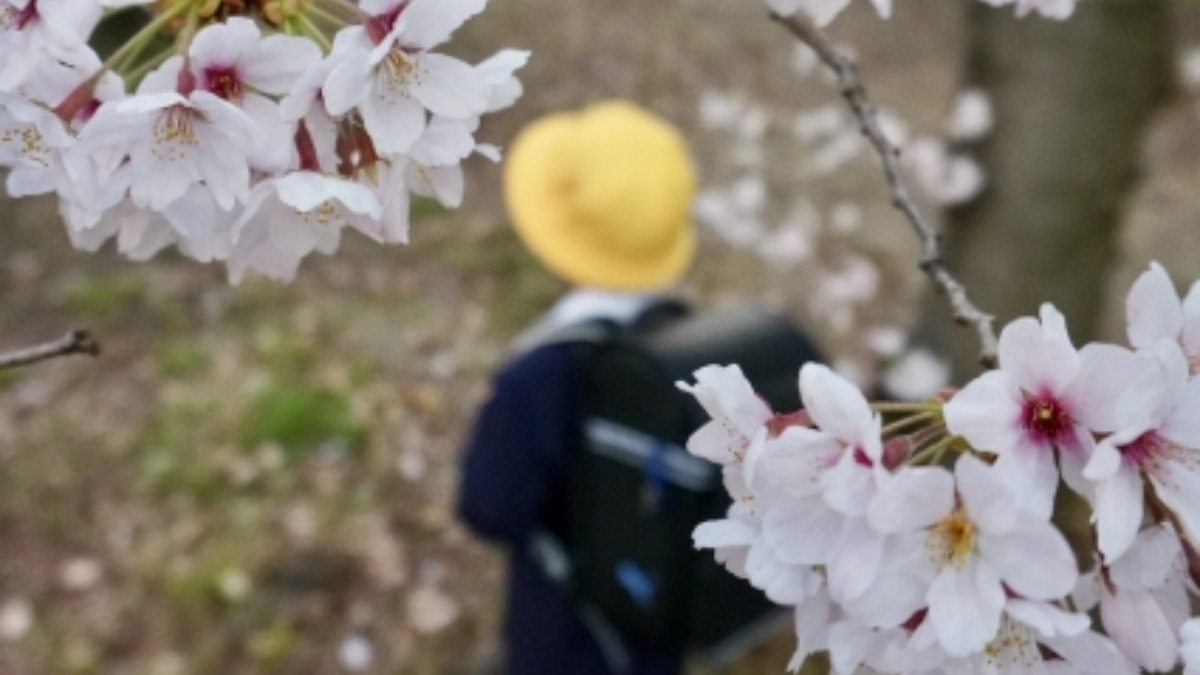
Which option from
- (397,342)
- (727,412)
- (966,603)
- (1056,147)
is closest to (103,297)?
(397,342)

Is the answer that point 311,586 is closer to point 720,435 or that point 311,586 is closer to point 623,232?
point 623,232

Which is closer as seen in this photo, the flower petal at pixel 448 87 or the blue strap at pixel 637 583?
the flower petal at pixel 448 87

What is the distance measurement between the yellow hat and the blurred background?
34.8 inches

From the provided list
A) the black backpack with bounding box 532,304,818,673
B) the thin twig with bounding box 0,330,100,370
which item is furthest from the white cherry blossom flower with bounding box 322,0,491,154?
the black backpack with bounding box 532,304,818,673

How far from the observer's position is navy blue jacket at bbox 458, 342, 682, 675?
264 centimetres

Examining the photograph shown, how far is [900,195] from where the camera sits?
1.06m

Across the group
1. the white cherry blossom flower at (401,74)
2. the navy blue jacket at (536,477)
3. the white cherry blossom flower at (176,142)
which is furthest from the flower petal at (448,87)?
the navy blue jacket at (536,477)

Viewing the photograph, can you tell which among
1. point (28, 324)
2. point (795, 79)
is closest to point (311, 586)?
point (28, 324)

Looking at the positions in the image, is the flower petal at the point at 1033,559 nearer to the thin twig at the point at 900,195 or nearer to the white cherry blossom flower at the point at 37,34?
the thin twig at the point at 900,195

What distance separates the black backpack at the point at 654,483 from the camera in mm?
2418

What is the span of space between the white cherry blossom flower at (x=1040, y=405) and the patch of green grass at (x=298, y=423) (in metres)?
3.57

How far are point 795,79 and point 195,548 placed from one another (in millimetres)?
4666

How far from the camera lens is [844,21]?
8273 millimetres

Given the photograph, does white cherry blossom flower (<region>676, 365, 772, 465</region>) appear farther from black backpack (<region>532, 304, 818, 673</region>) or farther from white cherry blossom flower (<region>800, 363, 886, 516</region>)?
black backpack (<region>532, 304, 818, 673</region>)
